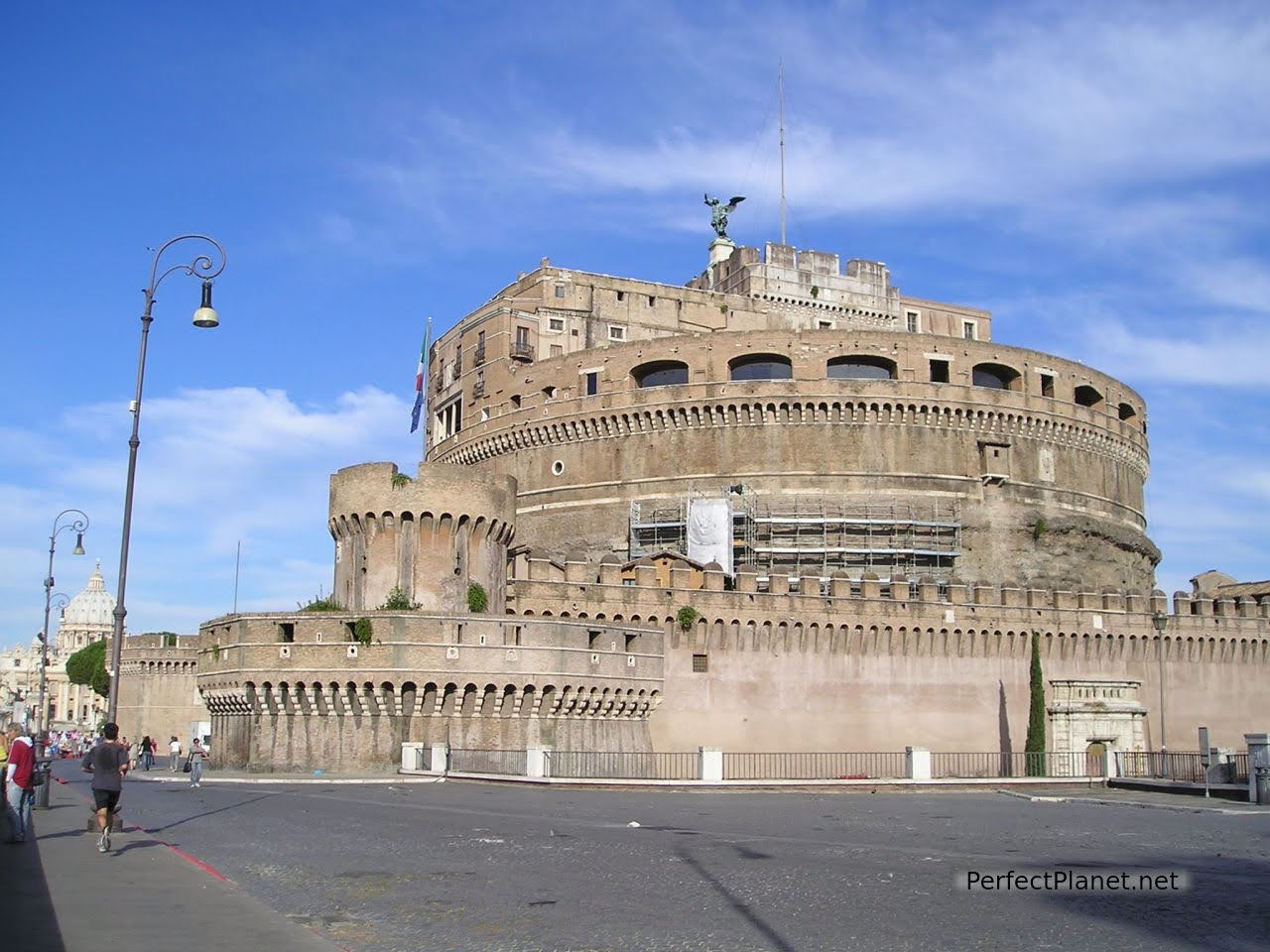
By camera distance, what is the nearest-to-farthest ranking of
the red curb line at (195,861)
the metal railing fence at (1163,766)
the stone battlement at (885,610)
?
the red curb line at (195,861), the metal railing fence at (1163,766), the stone battlement at (885,610)

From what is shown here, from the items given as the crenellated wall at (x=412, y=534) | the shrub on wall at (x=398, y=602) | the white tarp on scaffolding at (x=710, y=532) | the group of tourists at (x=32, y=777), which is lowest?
the group of tourists at (x=32, y=777)

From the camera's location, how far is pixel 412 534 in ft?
116

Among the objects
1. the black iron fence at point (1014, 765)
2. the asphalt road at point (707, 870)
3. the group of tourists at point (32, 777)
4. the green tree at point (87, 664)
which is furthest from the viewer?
the green tree at point (87, 664)

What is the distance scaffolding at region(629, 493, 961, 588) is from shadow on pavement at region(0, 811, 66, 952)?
127 feet

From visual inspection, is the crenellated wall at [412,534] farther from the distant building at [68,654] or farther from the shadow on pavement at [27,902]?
the distant building at [68,654]

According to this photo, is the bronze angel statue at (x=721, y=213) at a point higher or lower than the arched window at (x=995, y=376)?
higher

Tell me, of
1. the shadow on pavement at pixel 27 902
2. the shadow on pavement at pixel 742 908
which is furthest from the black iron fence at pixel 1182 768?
the shadow on pavement at pixel 27 902

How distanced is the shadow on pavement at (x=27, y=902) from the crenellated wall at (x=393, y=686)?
16.7 meters

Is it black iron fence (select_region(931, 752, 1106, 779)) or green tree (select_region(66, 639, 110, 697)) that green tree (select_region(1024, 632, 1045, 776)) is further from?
green tree (select_region(66, 639, 110, 697))

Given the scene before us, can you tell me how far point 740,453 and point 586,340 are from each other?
11649 mm

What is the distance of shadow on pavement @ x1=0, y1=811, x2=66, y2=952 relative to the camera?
8789 mm

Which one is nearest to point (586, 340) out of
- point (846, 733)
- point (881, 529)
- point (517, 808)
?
point (881, 529)

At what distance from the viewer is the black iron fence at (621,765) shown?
2997cm

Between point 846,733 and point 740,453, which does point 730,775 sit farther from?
point 740,453
